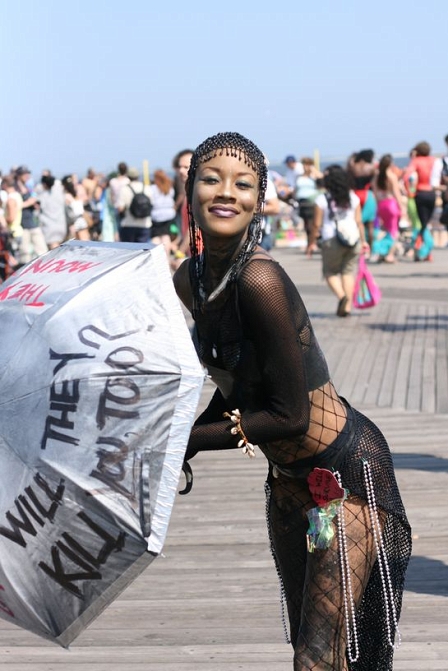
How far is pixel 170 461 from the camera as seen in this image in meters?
2.64

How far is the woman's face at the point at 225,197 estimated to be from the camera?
306cm

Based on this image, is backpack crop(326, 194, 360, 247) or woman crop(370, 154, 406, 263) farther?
woman crop(370, 154, 406, 263)

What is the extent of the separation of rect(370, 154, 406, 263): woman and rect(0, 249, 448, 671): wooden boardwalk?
10.1 metres

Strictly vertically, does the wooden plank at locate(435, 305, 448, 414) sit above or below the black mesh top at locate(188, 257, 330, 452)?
below

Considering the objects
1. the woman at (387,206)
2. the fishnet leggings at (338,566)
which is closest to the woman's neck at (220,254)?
the fishnet leggings at (338,566)

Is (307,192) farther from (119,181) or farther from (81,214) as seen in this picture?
(119,181)

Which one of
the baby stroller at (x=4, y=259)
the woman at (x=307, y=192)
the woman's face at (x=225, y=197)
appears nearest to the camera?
the woman's face at (x=225, y=197)

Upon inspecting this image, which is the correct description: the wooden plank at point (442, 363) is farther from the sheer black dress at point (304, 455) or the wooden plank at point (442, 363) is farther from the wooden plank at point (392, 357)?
the sheer black dress at point (304, 455)

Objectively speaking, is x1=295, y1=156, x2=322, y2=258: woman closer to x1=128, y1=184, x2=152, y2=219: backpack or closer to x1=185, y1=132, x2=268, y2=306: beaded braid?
x1=128, y1=184, x2=152, y2=219: backpack

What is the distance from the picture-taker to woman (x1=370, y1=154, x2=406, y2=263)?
66.7ft

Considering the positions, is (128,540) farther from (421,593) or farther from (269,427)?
(421,593)

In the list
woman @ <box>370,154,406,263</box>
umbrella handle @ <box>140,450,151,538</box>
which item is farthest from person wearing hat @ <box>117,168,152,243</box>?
umbrella handle @ <box>140,450,151,538</box>

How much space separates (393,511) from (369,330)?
10172 millimetres

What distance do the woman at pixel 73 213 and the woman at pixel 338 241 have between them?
726cm
